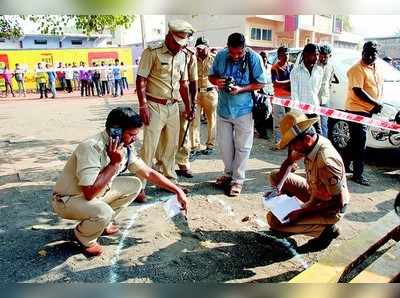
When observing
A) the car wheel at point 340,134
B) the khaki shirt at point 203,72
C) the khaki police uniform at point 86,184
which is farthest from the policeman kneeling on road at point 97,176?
the car wheel at point 340,134

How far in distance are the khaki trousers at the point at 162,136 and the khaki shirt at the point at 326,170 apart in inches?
75.0

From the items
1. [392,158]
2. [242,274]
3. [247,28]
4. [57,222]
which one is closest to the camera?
[242,274]

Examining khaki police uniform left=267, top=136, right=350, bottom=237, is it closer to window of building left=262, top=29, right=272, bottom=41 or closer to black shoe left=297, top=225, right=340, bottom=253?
black shoe left=297, top=225, right=340, bottom=253

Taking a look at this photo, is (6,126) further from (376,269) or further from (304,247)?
(376,269)

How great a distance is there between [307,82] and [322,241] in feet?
9.24

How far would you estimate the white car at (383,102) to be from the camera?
5566 millimetres

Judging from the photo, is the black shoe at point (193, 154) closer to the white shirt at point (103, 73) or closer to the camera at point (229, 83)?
the camera at point (229, 83)

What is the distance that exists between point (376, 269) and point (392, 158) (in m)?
4.28

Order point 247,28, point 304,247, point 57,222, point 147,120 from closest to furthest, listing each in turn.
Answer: point 304,247, point 57,222, point 147,120, point 247,28

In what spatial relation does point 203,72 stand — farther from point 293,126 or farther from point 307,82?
point 293,126

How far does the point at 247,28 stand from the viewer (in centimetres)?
2153

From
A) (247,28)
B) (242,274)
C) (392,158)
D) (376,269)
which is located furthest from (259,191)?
(247,28)

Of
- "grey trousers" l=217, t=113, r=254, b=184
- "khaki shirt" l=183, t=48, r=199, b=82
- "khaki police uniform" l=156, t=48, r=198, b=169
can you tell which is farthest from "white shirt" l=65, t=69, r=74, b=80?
"grey trousers" l=217, t=113, r=254, b=184

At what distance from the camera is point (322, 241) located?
125 inches
